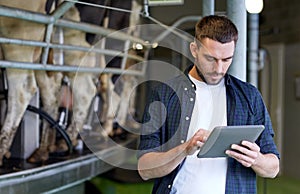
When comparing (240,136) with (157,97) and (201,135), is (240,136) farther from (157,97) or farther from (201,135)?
(157,97)

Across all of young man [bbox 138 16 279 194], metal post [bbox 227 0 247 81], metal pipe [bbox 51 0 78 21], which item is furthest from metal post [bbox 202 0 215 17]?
metal pipe [bbox 51 0 78 21]

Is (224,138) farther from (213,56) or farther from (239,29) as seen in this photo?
(239,29)

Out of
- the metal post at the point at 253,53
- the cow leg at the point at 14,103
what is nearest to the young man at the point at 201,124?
the cow leg at the point at 14,103

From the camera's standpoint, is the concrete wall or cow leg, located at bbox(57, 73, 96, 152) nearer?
cow leg, located at bbox(57, 73, 96, 152)

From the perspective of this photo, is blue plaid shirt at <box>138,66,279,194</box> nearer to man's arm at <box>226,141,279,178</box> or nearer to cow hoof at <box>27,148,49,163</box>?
man's arm at <box>226,141,279,178</box>

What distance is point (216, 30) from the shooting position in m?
1.10

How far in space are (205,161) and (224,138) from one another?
154 millimetres

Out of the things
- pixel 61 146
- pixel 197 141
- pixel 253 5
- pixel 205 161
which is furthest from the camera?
pixel 61 146

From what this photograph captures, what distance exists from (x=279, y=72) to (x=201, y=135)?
494cm

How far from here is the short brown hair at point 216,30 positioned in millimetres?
1091

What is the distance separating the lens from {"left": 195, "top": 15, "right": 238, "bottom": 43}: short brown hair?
1091 millimetres

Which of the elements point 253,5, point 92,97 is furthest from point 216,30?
point 92,97

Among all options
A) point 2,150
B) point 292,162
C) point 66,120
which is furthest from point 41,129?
point 292,162

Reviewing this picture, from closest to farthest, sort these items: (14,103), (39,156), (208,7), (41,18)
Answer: (208,7) → (41,18) → (14,103) → (39,156)
